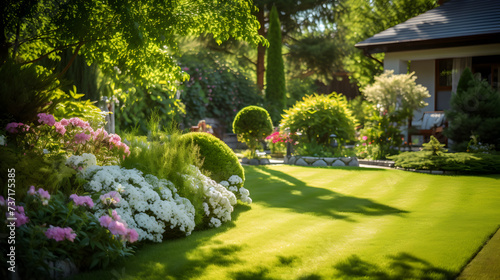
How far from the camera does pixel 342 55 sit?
29406mm

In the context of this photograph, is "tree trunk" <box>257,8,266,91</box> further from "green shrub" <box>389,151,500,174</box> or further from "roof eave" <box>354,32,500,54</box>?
"green shrub" <box>389,151,500,174</box>

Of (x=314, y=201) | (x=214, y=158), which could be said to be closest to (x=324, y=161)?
(x=314, y=201)

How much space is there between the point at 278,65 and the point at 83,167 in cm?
2095

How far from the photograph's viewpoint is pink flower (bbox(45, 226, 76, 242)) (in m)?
3.96

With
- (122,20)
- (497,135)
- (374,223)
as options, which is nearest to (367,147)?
(497,135)

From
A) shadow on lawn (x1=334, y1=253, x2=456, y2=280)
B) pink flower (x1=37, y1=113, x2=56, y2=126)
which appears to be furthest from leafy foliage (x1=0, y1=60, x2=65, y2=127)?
shadow on lawn (x1=334, y1=253, x2=456, y2=280)

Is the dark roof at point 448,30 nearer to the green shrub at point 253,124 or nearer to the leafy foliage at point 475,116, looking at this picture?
the leafy foliage at point 475,116

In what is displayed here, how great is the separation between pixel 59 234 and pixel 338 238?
3281mm

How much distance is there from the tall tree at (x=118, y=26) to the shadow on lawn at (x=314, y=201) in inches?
116

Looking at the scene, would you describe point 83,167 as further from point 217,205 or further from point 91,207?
point 217,205

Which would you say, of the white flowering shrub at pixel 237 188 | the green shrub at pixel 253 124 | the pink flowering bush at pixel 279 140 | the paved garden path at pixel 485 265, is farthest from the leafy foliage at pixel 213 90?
the paved garden path at pixel 485 265

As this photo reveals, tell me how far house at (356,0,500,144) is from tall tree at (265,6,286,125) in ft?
23.6

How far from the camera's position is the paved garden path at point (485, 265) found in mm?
4211

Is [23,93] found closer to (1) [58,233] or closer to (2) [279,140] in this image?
(1) [58,233]
